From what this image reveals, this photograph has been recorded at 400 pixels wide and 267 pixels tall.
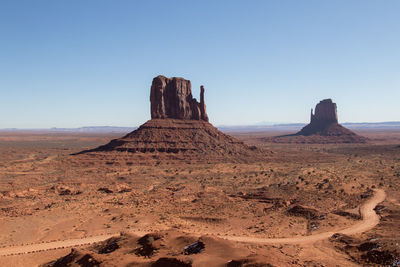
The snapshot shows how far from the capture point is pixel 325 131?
14238 centimetres

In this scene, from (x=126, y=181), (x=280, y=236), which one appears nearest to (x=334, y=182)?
(x=280, y=236)

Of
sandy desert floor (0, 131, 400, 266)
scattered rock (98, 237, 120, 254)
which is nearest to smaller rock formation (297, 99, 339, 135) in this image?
sandy desert floor (0, 131, 400, 266)

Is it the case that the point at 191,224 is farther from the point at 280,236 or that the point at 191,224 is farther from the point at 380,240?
the point at 380,240

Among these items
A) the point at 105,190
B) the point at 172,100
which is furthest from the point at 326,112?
the point at 105,190

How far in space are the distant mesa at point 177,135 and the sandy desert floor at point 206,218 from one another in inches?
751

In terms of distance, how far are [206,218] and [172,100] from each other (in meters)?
58.2

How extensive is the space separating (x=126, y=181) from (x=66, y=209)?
1707cm

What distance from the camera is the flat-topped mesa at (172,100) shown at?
257 ft

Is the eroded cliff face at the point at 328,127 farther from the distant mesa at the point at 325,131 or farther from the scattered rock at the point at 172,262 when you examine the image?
the scattered rock at the point at 172,262

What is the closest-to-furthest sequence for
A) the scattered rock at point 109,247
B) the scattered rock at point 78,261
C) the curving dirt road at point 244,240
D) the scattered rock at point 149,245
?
the scattered rock at point 78,261 < the scattered rock at point 149,245 < the scattered rock at point 109,247 < the curving dirt road at point 244,240

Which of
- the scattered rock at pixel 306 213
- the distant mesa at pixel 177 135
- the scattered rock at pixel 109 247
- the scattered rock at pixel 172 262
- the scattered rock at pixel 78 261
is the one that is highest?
the distant mesa at pixel 177 135

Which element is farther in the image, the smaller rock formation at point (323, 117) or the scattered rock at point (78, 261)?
the smaller rock formation at point (323, 117)

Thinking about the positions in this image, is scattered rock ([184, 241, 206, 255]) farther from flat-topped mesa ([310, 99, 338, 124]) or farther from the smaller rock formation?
flat-topped mesa ([310, 99, 338, 124])

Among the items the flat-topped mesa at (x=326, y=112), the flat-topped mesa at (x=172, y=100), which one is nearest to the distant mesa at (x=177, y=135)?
the flat-topped mesa at (x=172, y=100)
